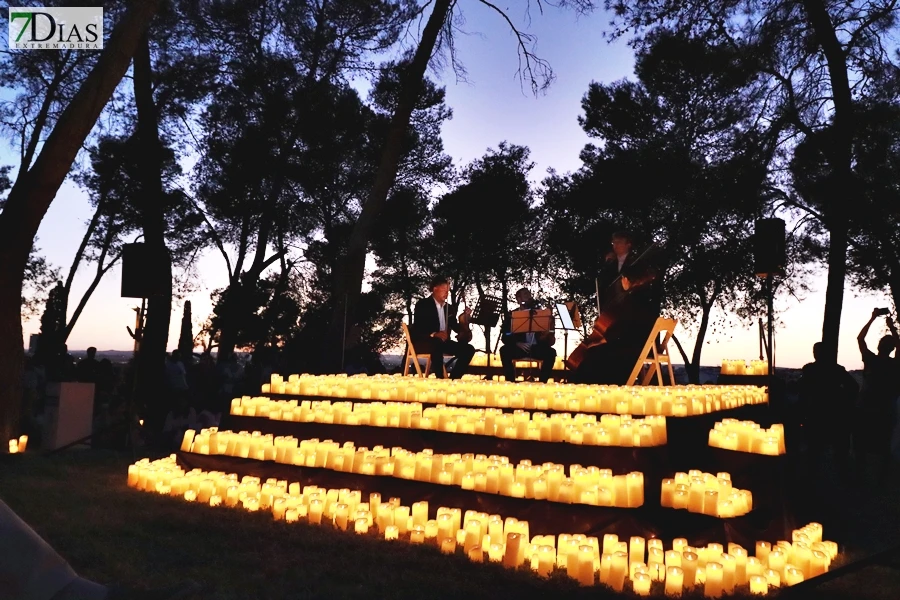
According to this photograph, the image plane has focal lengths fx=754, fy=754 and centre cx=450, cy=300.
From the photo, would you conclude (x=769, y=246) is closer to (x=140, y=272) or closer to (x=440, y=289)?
(x=440, y=289)

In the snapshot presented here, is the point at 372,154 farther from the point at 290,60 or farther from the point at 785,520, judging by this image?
the point at 785,520

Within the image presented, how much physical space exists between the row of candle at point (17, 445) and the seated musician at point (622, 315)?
4.99 m

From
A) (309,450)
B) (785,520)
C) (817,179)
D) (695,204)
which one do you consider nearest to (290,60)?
(695,204)

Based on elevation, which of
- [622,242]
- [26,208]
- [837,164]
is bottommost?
[622,242]

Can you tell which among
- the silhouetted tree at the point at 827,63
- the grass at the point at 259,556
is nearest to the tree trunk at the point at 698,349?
the silhouetted tree at the point at 827,63

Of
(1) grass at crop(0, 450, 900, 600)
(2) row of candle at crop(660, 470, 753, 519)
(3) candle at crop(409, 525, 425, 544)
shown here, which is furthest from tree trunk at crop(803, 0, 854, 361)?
(3) candle at crop(409, 525, 425, 544)

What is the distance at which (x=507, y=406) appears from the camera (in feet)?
16.0

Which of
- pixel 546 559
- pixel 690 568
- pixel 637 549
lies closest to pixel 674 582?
pixel 690 568

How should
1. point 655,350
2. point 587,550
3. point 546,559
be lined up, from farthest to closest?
point 655,350
point 546,559
point 587,550

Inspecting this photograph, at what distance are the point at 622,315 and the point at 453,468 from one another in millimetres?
2789

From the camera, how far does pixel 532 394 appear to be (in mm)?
4898

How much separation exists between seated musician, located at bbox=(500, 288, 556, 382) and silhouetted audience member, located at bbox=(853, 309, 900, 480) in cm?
311

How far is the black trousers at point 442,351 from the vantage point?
318 inches

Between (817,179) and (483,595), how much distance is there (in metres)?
12.6
